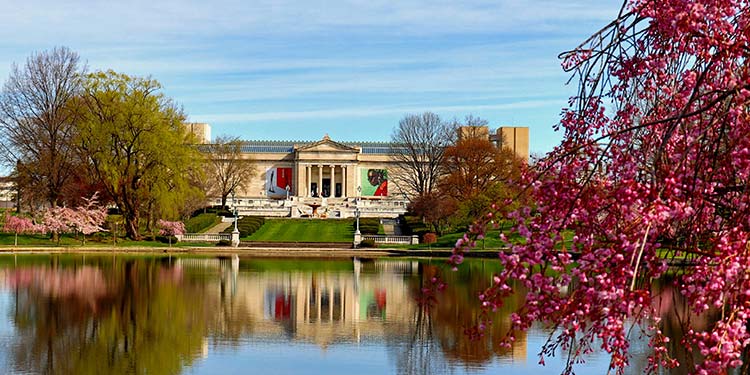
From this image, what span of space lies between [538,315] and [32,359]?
34.1ft

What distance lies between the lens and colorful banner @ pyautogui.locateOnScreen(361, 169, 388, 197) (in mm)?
106875

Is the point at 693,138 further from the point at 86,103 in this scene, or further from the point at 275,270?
the point at 86,103

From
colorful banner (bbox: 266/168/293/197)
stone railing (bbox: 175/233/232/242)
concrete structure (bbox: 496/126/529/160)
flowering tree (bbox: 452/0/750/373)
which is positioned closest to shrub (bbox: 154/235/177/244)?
stone railing (bbox: 175/233/232/242)

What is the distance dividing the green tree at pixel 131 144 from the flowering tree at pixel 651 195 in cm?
4098

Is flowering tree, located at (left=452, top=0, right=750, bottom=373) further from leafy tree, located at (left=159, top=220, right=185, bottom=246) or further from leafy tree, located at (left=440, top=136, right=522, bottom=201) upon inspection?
leafy tree, located at (left=440, top=136, right=522, bottom=201)

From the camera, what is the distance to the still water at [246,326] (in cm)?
1420

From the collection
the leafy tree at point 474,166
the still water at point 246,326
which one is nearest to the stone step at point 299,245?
the leafy tree at point 474,166

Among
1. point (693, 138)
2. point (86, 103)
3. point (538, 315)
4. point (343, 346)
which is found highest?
point (86, 103)

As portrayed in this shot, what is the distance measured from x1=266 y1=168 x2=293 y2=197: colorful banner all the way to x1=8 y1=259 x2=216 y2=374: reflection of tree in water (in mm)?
79080

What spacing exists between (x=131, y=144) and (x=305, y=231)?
18110 millimetres

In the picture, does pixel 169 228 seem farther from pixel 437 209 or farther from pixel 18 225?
pixel 437 209

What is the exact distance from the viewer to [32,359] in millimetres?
13812

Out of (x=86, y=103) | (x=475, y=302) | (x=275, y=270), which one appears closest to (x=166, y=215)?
(x=86, y=103)

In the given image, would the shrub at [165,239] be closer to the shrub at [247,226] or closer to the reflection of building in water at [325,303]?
the shrub at [247,226]
